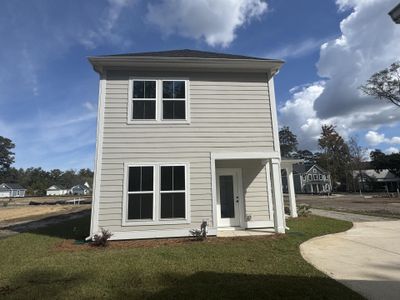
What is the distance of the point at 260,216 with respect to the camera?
424 inches

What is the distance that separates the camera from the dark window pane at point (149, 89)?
10.2m

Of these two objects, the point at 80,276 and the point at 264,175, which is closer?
the point at 80,276

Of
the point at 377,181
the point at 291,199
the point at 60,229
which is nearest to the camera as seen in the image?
the point at 60,229

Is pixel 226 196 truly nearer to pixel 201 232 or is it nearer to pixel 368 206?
pixel 201 232

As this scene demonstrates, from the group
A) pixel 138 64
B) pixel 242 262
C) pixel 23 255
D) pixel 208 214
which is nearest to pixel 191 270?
pixel 242 262

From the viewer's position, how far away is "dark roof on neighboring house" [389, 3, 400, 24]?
168 inches

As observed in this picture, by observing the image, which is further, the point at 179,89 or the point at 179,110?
the point at 179,89

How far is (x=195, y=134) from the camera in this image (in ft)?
33.0

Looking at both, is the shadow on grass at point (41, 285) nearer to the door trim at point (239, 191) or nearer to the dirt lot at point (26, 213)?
the door trim at point (239, 191)

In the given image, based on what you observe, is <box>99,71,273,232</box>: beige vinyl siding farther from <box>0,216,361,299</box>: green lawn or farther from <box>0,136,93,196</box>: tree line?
<box>0,136,93,196</box>: tree line

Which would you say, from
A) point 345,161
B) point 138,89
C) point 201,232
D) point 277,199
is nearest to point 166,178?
point 201,232

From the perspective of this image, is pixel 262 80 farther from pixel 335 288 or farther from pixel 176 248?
pixel 335 288

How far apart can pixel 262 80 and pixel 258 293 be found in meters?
8.14

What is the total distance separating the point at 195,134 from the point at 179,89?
1751mm
